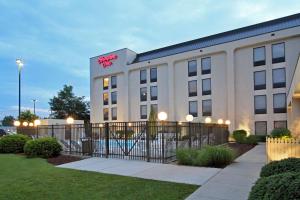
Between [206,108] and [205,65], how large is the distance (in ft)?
18.2

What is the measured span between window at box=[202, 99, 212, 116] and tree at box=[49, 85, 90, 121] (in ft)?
135

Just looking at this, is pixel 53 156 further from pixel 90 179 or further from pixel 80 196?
pixel 80 196

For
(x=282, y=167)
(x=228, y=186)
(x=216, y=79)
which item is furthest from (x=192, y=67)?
(x=282, y=167)

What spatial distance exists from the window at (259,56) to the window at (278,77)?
173 cm

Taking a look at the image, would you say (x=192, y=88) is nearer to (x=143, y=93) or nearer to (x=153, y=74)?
(x=153, y=74)

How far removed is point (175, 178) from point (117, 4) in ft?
93.6

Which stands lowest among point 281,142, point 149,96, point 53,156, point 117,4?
point 53,156

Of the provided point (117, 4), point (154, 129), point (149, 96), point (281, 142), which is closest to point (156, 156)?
point (154, 129)

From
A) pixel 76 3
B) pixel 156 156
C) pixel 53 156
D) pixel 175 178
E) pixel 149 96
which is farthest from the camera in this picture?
pixel 149 96

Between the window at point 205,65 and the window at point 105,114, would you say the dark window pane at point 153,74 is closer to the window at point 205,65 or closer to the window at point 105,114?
the window at point 205,65

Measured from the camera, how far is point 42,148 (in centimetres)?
1548

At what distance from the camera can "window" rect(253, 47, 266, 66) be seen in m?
32.0

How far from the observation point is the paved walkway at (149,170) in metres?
9.51

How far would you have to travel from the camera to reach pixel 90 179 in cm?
952
